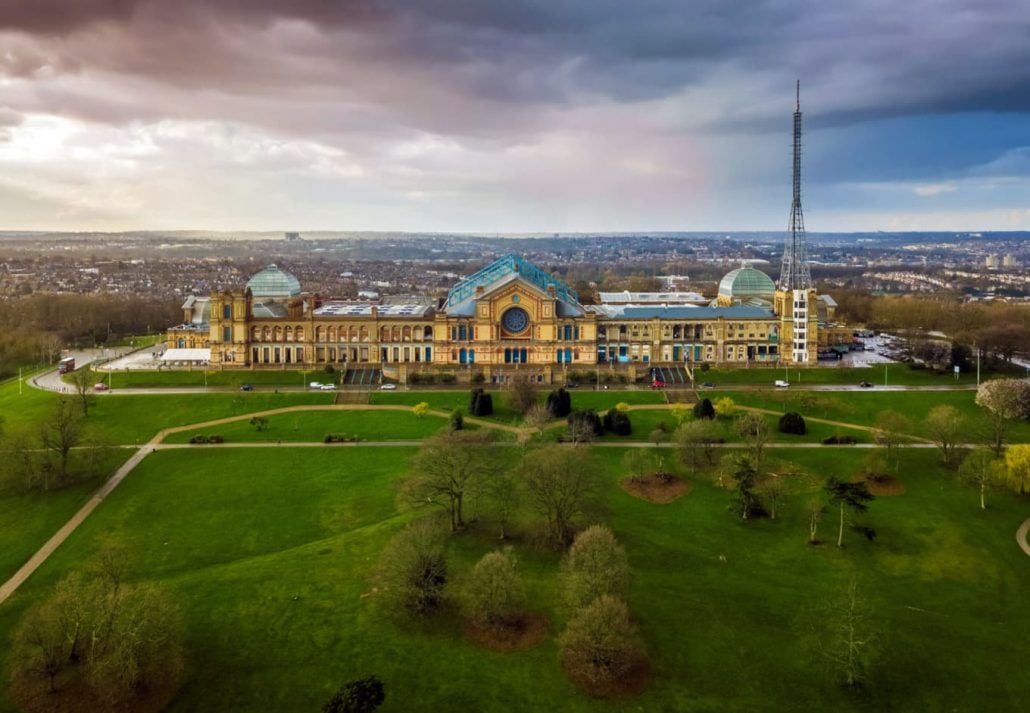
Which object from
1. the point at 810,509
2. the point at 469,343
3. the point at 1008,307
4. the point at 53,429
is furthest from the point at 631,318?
the point at 1008,307

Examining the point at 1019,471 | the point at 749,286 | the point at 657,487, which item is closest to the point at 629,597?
the point at 657,487

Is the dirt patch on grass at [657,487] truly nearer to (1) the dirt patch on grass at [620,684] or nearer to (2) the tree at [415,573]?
(2) the tree at [415,573]

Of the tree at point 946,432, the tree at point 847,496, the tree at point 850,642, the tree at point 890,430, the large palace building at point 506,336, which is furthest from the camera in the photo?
the large palace building at point 506,336

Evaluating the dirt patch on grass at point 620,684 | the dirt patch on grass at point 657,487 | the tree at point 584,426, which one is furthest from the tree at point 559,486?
the tree at point 584,426

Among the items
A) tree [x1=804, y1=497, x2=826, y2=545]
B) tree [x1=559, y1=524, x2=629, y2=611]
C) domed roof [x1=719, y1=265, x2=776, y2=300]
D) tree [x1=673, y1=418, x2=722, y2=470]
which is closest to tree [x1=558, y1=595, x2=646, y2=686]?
tree [x1=559, y1=524, x2=629, y2=611]

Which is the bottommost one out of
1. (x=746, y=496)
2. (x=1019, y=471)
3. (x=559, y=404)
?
(x=746, y=496)

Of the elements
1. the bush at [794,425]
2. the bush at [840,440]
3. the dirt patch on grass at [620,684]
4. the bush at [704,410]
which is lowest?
the dirt patch on grass at [620,684]

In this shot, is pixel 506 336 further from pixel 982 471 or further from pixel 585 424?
pixel 982 471
